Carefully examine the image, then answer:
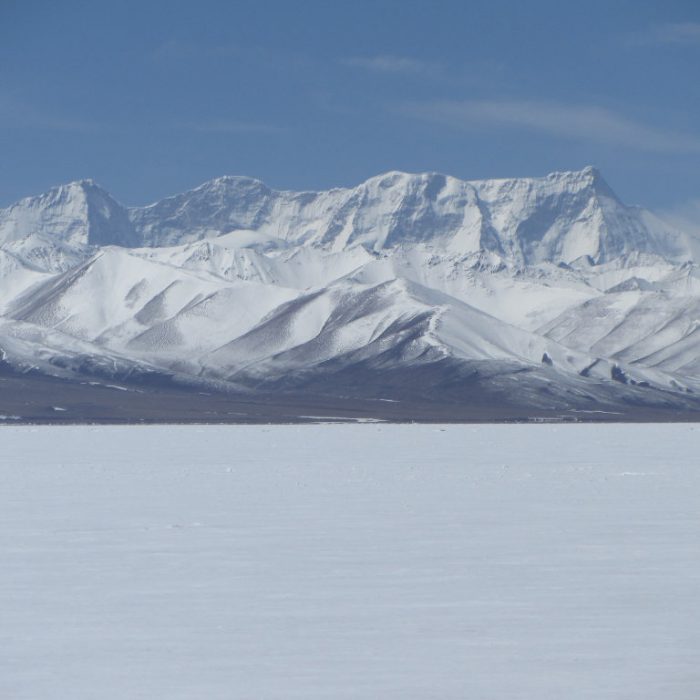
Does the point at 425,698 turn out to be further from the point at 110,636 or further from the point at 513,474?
the point at 513,474

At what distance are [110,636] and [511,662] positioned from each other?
6.24 m

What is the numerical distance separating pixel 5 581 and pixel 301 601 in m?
5.98

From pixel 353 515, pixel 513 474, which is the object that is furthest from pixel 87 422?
pixel 353 515

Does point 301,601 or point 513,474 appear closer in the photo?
point 301,601

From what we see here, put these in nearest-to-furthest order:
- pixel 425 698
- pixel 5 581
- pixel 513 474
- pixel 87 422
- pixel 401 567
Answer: pixel 425 698 → pixel 5 581 → pixel 401 567 → pixel 513 474 → pixel 87 422

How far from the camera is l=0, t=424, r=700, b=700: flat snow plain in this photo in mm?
20250

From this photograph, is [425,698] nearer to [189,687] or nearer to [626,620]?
[189,687]

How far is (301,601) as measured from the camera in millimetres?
25938

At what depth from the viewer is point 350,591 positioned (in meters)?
26.9

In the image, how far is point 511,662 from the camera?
21156 mm

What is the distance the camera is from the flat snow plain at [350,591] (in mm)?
20250

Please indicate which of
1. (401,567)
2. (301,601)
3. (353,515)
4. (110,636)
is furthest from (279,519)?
(110,636)

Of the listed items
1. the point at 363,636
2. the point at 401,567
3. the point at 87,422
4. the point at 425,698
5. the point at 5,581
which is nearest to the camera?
the point at 425,698

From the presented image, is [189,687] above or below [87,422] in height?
below
